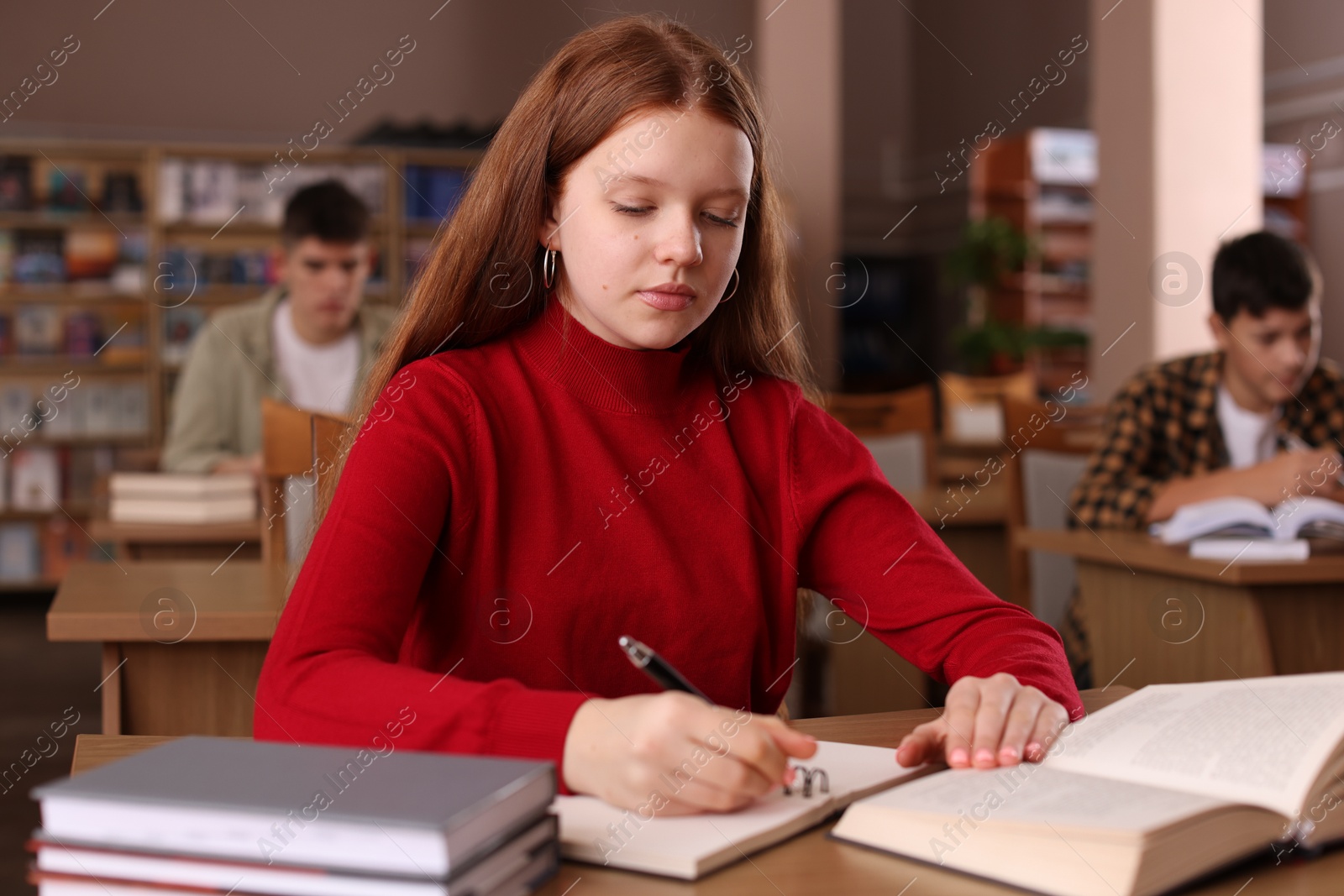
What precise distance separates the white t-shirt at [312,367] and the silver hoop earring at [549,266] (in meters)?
2.43

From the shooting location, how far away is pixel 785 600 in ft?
4.16

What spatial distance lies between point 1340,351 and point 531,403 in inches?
312

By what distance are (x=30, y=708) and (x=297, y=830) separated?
411 cm

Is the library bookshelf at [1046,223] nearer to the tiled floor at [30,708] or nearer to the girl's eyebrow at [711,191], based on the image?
the tiled floor at [30,708]

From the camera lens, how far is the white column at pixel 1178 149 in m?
4.61

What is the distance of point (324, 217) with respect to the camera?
137 inches

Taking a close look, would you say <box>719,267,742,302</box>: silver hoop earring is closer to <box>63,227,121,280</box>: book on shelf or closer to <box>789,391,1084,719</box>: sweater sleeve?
<box>789,391,1084,719</box>: sweater sleeve

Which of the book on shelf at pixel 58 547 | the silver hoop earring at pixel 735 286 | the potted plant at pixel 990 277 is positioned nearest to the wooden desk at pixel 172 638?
the silver hoop earring at pixel 735 286

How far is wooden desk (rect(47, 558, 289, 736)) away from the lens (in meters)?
1.70

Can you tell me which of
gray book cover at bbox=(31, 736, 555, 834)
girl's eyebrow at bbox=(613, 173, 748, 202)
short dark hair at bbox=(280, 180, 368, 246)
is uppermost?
short dark hair at bbox=(280, 180, 368, 246)

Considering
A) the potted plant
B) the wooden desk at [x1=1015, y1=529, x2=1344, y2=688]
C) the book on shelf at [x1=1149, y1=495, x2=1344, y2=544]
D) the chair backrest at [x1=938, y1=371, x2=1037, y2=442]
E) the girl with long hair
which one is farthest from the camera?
the potted plant

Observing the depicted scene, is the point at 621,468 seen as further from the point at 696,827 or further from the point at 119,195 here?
the point at 119,195

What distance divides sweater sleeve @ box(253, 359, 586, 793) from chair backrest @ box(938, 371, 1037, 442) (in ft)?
10.9

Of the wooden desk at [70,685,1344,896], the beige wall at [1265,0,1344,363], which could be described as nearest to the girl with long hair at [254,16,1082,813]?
the wooden desk at [70,685,1344,896]
